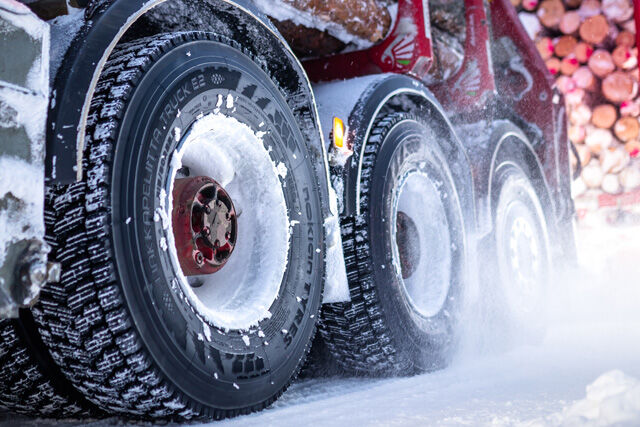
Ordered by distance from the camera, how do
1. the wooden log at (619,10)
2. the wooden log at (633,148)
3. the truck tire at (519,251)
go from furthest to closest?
the wooden log at (619,10)
the wooden log at (633,148)
the truck tire at (519,251)

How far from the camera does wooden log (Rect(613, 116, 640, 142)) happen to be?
732 centimetres

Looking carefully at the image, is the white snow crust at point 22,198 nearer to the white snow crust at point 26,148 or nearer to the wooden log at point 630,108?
the white snow crust at point 26,148

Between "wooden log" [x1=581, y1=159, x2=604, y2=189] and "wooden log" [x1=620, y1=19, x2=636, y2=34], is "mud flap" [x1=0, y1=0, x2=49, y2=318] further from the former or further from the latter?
"wooden log" [x1=620, y1=19, x2=636, y2=34]

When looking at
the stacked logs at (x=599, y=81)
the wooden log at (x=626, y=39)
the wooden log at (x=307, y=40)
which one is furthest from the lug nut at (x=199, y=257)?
the wooden log at (x=626, y=39)

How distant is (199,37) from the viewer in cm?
161

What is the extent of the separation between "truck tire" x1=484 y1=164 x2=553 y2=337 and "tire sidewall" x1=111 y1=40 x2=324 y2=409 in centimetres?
186

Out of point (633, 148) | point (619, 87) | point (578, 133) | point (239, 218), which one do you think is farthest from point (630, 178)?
point (239, 218)

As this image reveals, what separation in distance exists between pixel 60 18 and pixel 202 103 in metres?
0.35

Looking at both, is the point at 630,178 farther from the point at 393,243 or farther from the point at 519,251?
the point at 393,243

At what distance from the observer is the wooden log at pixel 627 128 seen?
7.32 metres

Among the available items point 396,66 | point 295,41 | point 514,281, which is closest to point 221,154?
point 295,41

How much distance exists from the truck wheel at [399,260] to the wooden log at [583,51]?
5342 mm

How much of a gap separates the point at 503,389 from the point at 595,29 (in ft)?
21.6

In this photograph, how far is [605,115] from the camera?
7438 mm
